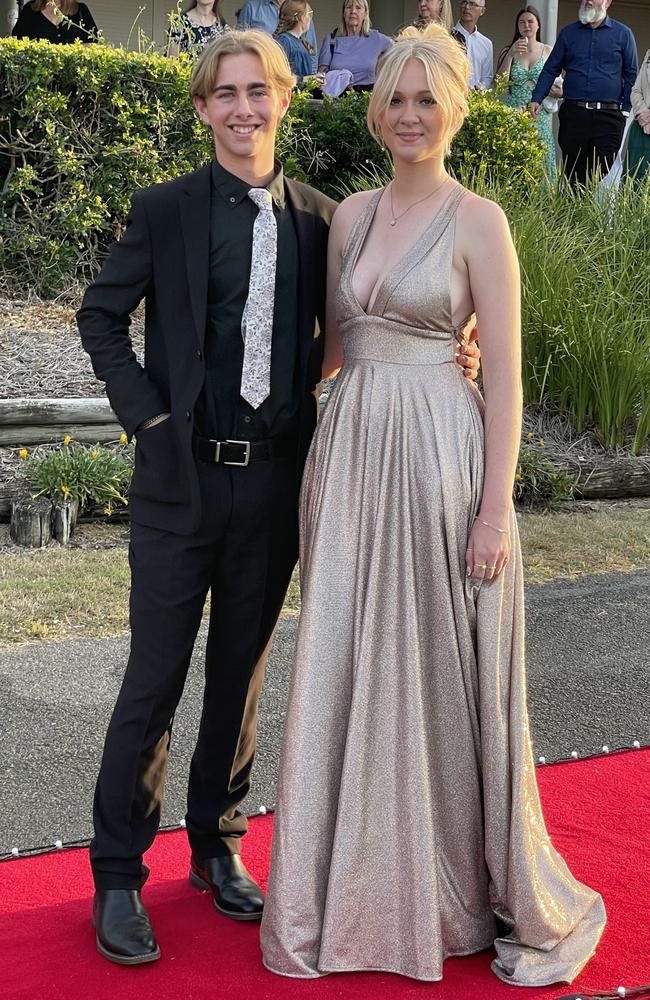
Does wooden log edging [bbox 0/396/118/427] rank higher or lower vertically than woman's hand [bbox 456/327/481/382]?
lower

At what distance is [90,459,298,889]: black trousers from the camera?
9.91ft

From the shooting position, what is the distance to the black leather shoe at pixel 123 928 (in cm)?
296

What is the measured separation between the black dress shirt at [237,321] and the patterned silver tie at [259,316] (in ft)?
0.07

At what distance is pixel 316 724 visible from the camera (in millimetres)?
2980

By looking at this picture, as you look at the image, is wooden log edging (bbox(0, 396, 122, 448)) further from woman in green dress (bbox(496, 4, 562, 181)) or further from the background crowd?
woman in green dress (bbox(496, 4, 562, 181))

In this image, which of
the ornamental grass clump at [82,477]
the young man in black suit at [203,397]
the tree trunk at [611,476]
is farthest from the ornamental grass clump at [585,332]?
the young man in black suit at [203,397]

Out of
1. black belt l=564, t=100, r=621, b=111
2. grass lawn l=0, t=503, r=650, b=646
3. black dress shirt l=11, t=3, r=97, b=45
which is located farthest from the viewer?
black belt l=564, t=100, r=621, b=111

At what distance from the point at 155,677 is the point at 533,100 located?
880 centimetres

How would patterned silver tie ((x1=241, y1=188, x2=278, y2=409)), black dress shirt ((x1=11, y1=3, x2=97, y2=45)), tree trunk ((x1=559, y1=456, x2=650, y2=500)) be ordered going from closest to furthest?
1. patterned silver tie ((x1=241, y1=188, x2=278, y2=409))
2. tree trunk ((x1=559, y1=456, x2=650, y2=500))
3. black dress shirt ((x1=11, y1=3, x2=97, y2=45))

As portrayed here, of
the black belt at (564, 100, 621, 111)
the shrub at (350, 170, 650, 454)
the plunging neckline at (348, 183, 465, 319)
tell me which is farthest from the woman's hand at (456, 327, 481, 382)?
the black belt at (564, 100, 621, 111)

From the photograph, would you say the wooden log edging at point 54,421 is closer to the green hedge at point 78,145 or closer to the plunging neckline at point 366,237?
the green hedge at point 78,145

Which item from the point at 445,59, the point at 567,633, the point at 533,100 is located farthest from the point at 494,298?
the point at 533,100

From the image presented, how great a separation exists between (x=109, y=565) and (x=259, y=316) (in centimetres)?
353

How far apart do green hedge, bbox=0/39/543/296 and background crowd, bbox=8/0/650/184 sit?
722mm
